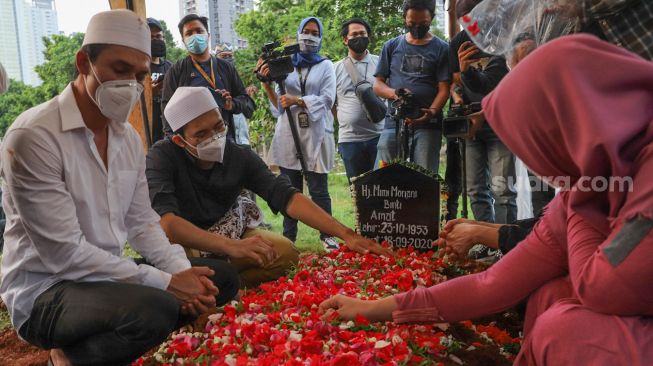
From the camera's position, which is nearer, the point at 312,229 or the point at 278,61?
the point at 278,61

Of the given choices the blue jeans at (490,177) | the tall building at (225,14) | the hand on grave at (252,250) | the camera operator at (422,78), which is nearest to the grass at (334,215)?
the camera operator at (422,78)

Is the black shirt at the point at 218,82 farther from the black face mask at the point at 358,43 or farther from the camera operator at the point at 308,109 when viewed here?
the black face mask at the point at 358,43

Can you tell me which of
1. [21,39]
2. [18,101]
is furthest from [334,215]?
[21,39]

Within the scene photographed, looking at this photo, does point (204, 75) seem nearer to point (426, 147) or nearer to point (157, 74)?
point (157, 74)

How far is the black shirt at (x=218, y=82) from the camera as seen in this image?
5.29 meters

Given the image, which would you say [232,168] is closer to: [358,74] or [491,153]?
[491,153]

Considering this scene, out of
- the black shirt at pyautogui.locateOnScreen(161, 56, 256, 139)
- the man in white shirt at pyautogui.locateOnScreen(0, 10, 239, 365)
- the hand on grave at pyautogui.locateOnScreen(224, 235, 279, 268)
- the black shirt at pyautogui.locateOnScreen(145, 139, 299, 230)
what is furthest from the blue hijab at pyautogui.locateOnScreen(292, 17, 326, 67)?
the man in white shirt at pyautogui.locateOnScreen(0, 10, 239, 365)

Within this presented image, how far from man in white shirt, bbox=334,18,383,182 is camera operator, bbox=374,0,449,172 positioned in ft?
2.05

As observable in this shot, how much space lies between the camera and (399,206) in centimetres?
380

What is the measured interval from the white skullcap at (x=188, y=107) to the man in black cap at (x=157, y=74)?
2.34m

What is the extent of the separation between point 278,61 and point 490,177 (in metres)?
2.39

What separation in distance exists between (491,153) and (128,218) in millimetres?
2873

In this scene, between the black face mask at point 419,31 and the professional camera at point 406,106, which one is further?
the black face mask at point 419,31

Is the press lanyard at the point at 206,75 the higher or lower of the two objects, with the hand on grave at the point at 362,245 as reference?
higher
